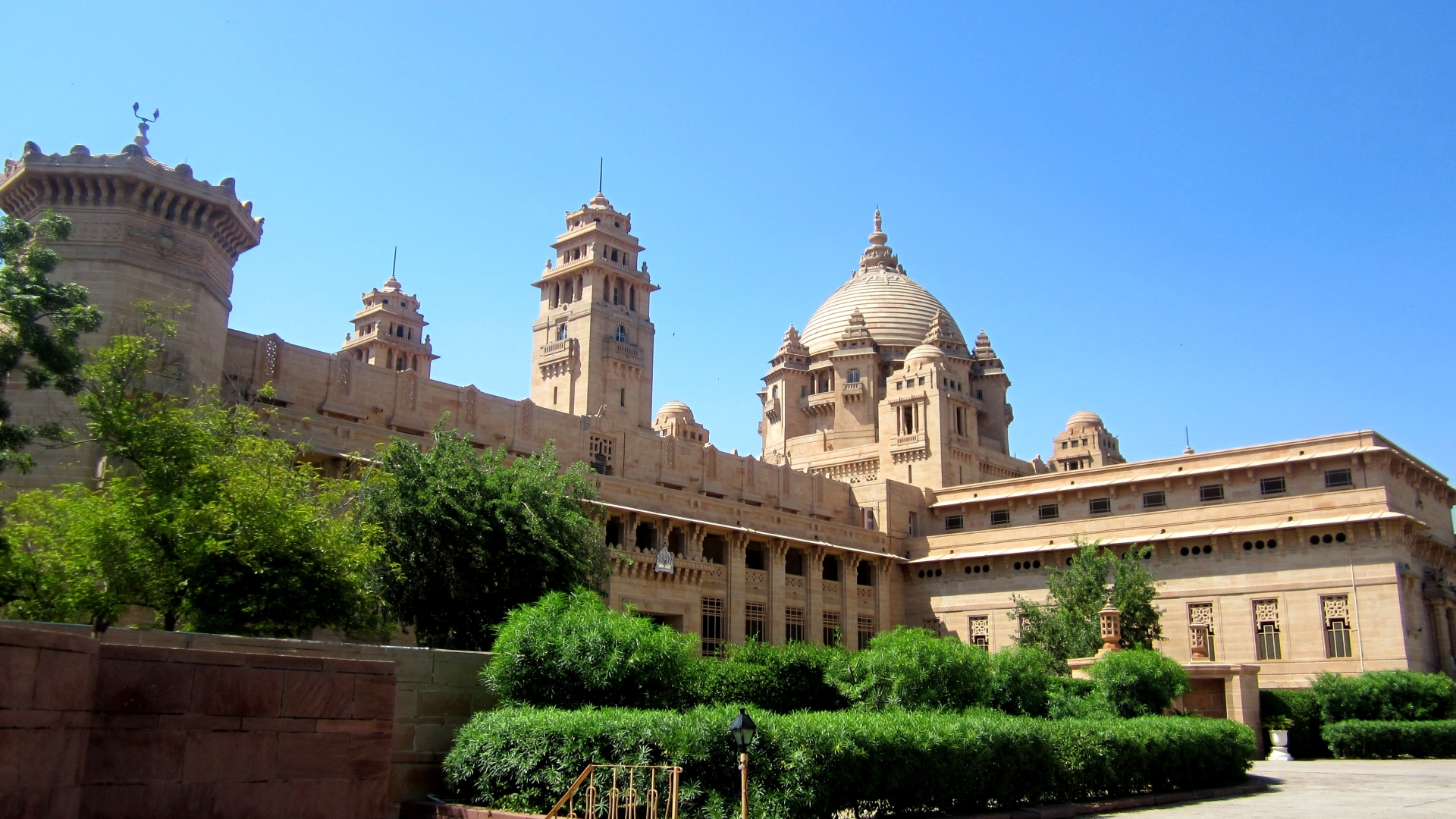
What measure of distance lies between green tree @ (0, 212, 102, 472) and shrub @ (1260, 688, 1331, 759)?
33405 mm

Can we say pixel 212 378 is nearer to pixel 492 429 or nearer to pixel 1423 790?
pixel 492 429

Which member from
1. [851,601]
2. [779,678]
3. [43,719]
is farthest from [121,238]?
[851,601]

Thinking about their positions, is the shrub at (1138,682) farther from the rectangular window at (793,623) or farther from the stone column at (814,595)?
the stone column at (814,595)

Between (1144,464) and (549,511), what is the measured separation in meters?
29.9

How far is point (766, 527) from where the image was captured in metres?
46.7

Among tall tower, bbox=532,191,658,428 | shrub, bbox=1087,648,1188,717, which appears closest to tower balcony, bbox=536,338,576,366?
tall tower, bbox=532,191,658,428

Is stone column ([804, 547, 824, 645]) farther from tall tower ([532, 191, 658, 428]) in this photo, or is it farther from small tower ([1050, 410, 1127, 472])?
small tower ([1050, 410, 1127, 472])

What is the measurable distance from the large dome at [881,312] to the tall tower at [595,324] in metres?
15.3

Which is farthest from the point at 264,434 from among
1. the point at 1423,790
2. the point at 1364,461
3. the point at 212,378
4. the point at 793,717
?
the point at 1364,461

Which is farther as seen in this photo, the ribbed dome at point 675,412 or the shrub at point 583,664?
the ribbed dome at point 675,412

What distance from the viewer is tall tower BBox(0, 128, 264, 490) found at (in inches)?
1049

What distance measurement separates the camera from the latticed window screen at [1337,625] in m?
40.2

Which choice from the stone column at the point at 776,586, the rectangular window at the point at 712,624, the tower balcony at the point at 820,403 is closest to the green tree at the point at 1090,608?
the stone column at the point at 776,586

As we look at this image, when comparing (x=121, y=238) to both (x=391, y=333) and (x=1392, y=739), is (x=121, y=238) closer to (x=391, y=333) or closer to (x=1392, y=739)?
(x=1392, y=739)
